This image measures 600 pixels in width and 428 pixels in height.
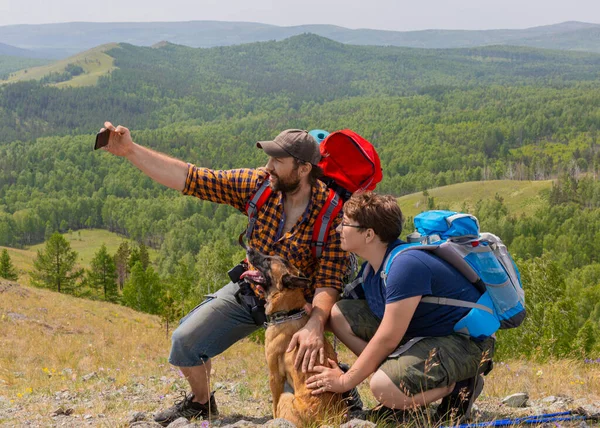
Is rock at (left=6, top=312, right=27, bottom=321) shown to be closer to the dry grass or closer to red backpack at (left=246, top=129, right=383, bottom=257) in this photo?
the dry grass

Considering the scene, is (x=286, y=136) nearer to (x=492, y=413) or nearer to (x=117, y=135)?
(x=117, y=135)

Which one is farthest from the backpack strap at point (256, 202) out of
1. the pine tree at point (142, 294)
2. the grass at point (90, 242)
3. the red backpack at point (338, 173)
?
the grass at point (90, 242)

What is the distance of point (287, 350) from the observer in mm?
4941

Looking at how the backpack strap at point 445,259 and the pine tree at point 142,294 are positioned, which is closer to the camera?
the backpack strap at point 445,259

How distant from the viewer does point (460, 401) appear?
4961 millimetres

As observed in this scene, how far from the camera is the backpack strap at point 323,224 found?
5.32 metres

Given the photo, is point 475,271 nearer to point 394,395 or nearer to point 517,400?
point 394,395

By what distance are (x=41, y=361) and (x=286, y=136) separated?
1057 cm

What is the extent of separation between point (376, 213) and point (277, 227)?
1162mm

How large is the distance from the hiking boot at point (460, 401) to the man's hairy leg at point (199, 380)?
2301 mm

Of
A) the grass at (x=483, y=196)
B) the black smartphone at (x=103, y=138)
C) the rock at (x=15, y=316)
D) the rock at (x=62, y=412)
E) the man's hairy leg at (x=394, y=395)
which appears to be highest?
the black smartphone at (x=103, y=138)

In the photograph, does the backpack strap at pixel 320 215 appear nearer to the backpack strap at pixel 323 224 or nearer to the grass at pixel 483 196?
the backpack strap at pixel 323 224

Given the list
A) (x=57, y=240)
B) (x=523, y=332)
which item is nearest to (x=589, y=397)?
(x=523, y=332)

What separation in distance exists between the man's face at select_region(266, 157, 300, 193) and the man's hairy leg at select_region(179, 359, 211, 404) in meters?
1.95
